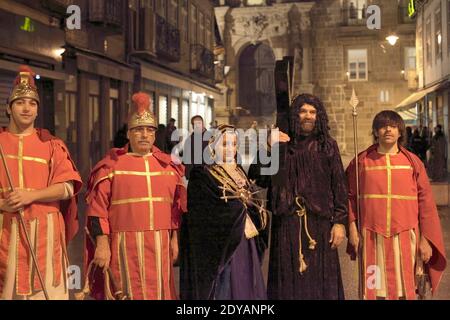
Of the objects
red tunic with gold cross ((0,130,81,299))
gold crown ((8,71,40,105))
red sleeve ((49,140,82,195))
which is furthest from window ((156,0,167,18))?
red tunic with gold cross ((0,130,81,299))

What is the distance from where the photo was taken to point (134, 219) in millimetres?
4816

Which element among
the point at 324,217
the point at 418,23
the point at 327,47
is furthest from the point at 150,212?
the point at 327,47

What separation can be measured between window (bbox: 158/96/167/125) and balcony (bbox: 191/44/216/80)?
3263 mm

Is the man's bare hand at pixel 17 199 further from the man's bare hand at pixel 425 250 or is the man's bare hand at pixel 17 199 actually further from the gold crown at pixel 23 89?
the man's bare hand at pixel 425 250

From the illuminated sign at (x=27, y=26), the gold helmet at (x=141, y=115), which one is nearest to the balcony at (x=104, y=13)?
the illuminated sign at (x=27, y=26)

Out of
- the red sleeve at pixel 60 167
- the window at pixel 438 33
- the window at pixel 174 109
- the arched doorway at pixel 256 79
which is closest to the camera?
the red sleeve at pixel 60 167

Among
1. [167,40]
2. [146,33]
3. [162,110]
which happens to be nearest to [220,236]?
[146,33]

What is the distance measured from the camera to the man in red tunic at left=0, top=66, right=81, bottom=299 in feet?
14.9

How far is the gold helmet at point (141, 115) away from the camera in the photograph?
489 centimetres

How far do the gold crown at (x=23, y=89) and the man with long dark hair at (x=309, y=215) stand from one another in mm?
1821

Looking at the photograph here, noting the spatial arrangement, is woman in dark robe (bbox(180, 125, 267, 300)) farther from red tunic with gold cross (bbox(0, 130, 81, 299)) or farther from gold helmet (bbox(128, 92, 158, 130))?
red tunic with gold cross (bbox(0, 130, 81, 299))
